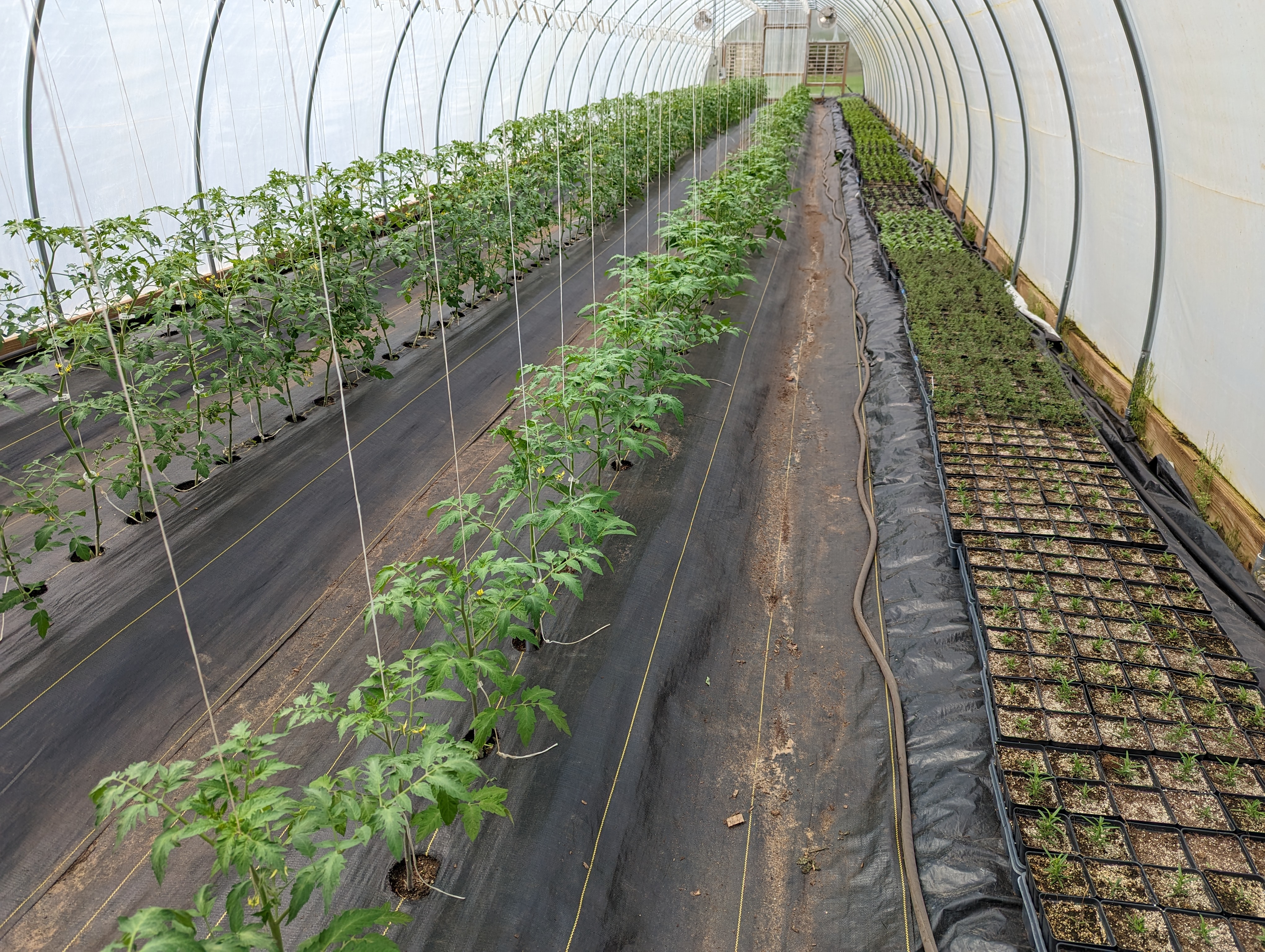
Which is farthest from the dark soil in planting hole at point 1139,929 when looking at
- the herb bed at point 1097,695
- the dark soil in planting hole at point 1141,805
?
the dark soil in planting hole at point 1141,805

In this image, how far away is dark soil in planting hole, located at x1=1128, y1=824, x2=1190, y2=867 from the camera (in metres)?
2.91

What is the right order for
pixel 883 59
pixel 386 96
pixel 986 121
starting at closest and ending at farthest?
1. pixel 986 121
2. pixel 386 96
3. pixel 883 59

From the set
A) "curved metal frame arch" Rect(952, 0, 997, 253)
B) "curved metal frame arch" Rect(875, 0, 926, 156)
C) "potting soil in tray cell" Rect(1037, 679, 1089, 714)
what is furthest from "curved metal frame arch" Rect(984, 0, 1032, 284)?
"curved metal frame arch" Rect(875, 0, 926, 156)

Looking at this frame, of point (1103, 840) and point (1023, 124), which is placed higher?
point (1023, 124)

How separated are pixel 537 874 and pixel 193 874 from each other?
1290mm

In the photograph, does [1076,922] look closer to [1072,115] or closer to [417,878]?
[417,878]

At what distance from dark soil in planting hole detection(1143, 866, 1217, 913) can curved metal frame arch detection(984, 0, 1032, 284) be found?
26.0ft

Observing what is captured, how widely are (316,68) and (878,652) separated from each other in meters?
9.53

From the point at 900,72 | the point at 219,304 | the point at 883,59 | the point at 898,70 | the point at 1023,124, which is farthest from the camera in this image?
the point at 883,59

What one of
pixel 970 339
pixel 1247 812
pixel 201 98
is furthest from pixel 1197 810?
pixel 201 98

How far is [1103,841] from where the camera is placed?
298cm

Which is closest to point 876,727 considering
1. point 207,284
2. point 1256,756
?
point 1256,756

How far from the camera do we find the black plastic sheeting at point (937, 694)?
286cm

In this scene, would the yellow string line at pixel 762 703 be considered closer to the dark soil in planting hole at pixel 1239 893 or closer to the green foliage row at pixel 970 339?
the green foliage row at pixel 970 339
